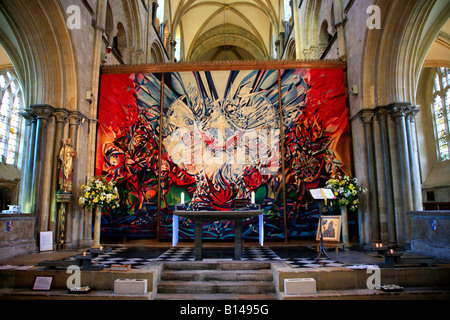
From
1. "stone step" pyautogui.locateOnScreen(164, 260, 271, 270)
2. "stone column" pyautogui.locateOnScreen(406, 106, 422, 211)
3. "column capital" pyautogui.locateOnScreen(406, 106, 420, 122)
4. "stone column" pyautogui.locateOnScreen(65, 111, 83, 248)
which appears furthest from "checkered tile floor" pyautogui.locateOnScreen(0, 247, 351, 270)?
"column capital" pyautogui.locateOnScreen(406, 106, 420, 122)

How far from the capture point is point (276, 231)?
31.4 feet

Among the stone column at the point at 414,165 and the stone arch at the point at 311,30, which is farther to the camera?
the stone arch at the point at 311,30

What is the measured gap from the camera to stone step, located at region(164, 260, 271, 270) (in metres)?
5.95

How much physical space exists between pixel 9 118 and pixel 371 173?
16248 mm

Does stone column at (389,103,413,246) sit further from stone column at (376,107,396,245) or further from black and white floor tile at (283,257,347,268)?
black and white floor tile at (283,257,347,268)

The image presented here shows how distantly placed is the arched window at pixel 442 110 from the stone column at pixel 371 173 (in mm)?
9412

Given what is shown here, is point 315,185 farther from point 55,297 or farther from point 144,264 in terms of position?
point 55,297

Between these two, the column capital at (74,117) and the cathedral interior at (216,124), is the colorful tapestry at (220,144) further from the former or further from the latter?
the column capital at (74,117)

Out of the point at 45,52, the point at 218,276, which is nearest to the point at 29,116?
the point at 45,52

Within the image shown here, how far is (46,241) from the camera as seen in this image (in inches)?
303

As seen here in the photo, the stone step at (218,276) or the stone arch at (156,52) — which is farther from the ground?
the stone arch at (156,52)

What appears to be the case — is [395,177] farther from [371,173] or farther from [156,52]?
[156,52]

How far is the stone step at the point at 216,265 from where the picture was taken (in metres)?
5.95

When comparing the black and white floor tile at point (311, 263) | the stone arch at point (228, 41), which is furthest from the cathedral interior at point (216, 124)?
the stone arch at point (228, 41)
